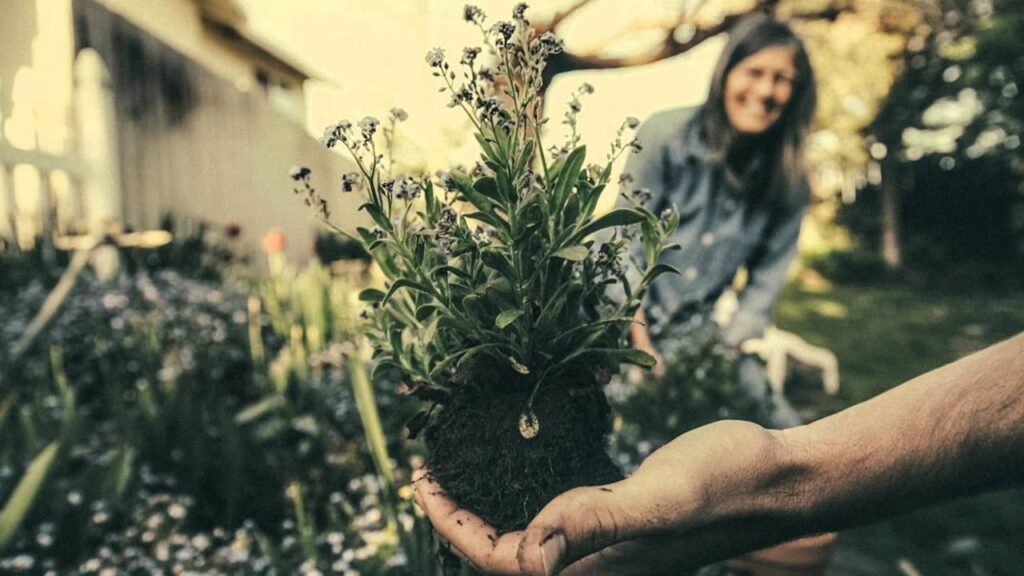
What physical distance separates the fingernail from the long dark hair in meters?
1.98

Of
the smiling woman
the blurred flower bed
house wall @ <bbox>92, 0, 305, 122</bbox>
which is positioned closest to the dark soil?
the blurred flower bed

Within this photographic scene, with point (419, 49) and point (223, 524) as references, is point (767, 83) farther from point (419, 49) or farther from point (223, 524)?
point (419, 49)

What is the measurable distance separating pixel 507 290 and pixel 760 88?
1842 mm

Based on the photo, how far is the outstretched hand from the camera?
0.79 meters

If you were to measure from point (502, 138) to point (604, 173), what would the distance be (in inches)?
6.9

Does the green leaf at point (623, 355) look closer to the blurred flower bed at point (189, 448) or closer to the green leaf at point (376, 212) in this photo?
the green leaf at point (376, 212)

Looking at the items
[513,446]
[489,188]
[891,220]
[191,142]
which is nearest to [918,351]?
[891,220]

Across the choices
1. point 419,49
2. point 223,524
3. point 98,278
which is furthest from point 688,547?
point 419,49

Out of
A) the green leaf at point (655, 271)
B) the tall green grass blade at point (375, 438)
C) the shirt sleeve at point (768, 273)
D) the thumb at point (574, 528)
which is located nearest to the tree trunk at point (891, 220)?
the shirt sleeve at point (768, 273)

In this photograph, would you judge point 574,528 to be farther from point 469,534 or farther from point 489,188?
point 489,188

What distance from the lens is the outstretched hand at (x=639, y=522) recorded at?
79 centimetres

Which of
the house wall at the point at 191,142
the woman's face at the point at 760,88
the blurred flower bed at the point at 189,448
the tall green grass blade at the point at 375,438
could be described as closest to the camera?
the tall green grass blade at the point at 375,438

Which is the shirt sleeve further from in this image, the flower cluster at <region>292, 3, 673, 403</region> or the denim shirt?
the flower cluster at <region>292, 3, 673, 403</region>

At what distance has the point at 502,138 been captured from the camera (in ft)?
3.06
